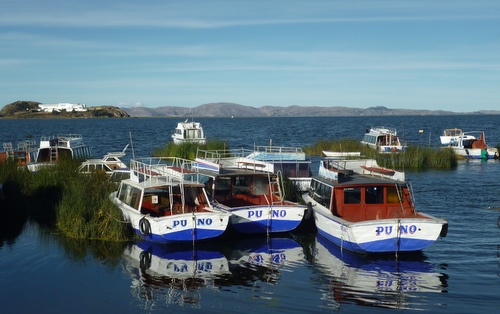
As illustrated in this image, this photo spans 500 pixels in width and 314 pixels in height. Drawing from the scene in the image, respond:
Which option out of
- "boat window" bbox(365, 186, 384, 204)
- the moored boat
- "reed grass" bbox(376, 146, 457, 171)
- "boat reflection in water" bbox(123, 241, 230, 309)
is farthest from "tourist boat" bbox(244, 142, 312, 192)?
"reed grass" bbox(376, 146, 457, 171)

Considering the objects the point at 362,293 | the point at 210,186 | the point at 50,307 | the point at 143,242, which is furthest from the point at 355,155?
the point at 50,307

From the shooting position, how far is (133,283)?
18375mm

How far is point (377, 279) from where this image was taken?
61.7 feet

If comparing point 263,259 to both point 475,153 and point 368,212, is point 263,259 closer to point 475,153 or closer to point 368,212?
point 368,212

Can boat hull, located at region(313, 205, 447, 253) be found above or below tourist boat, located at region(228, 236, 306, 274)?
above

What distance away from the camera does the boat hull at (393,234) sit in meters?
20.1

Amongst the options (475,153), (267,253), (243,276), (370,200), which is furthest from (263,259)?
(475,153)

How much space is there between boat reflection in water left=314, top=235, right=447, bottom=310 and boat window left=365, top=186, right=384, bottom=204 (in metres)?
2.18

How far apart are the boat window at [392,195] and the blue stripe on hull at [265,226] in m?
3.69

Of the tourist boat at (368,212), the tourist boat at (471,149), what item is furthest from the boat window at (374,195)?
the tourist boat at (471,149)

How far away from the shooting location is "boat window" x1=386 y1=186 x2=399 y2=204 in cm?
A: 2283

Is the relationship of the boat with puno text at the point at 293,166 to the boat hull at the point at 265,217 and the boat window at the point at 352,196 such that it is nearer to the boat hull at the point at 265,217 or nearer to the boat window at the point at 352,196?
the boat hull at the point at 265,217

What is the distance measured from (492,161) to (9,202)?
4416cm

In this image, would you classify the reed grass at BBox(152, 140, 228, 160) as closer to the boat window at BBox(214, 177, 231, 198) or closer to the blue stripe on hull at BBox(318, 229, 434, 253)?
the boat window at BBox(214, 177, 231, 198)
